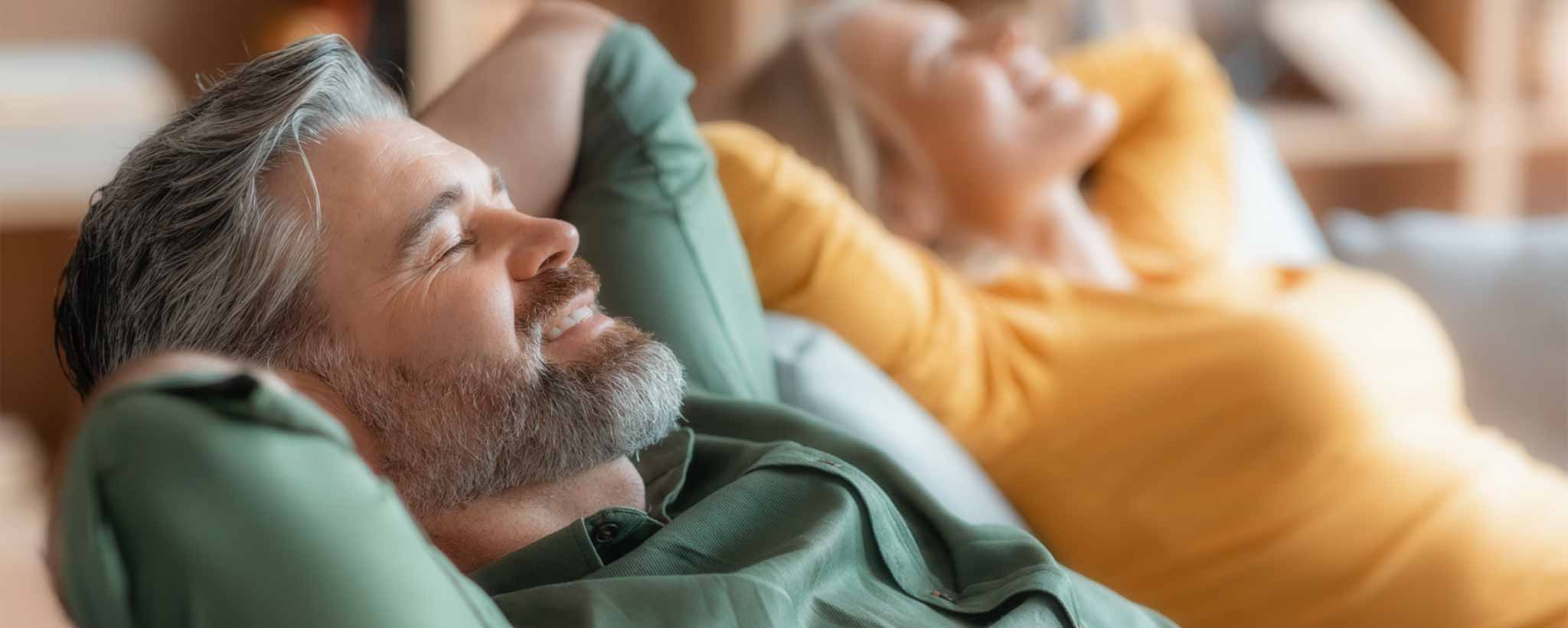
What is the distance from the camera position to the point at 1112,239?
6.30 feet

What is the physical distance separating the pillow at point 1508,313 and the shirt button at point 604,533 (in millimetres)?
1372

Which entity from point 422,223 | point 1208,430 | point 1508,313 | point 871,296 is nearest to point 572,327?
point 422,223

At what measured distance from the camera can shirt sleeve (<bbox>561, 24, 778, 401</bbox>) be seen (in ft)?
3.53

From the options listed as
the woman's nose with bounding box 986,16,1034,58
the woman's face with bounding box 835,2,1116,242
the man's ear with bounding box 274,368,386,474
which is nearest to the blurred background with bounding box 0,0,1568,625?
the woman's face with bounding box 835,2,1116,242

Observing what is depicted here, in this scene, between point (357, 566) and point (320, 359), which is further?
point (320, 359)

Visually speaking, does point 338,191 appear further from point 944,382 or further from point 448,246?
point 944,382

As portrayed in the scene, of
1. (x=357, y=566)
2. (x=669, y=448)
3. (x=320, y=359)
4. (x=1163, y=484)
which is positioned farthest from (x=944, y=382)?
(x=357, y=566)

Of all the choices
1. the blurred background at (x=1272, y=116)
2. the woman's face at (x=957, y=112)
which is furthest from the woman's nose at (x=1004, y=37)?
the blurred background at (x=1272, y=116)

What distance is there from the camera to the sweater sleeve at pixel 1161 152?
6.22 ft

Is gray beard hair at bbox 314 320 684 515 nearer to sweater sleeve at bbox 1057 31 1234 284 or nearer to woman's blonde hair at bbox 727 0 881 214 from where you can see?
woman's blonde hair at bbox 727 0 881 214

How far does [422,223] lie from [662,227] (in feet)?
1.00

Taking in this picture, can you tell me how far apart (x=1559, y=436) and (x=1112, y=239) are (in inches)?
23.8

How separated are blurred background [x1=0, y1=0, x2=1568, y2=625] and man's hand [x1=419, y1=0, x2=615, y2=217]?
7 cm

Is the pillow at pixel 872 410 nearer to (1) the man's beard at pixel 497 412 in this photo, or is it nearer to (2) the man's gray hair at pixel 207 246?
(1) the man's beard at pixel 497 412
